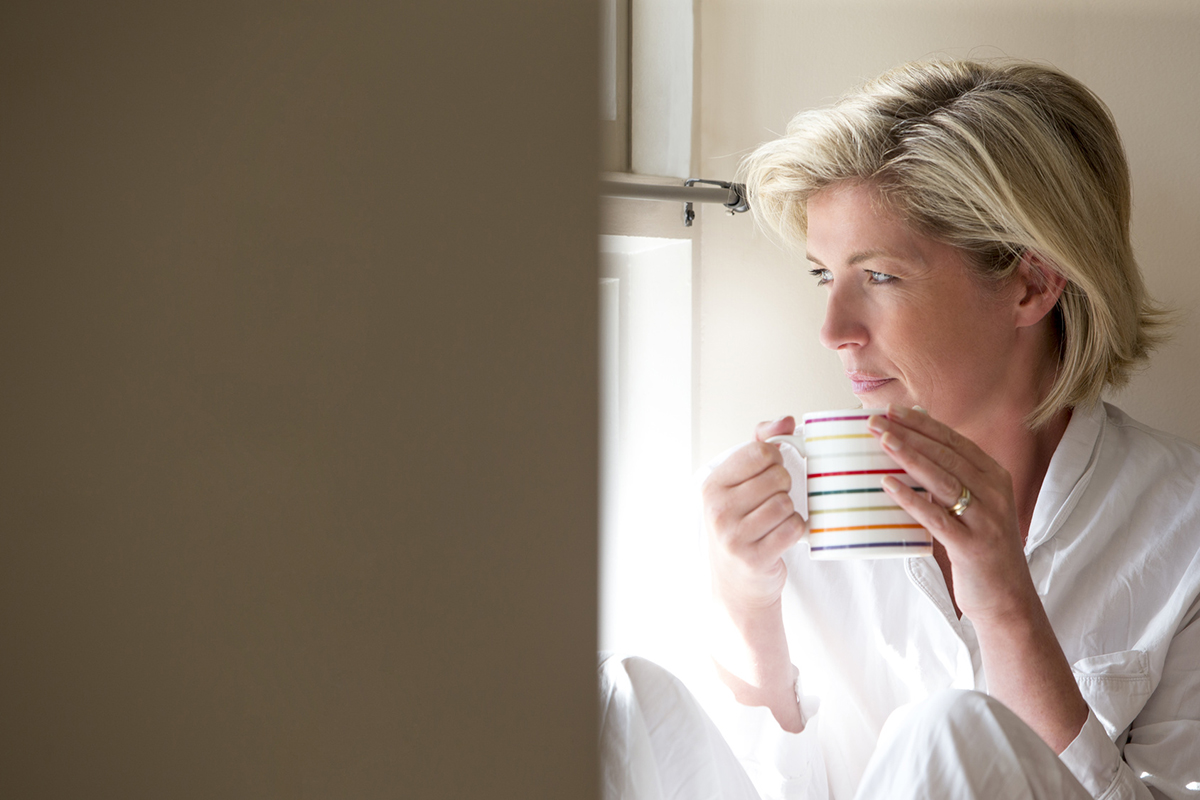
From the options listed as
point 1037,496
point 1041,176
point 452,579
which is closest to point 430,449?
point 452,579

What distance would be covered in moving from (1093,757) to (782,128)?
920 millimetres

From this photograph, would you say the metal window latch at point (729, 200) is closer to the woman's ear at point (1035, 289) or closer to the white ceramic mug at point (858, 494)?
the woman's ear at point (1035, 289)

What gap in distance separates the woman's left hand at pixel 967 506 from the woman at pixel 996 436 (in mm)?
20

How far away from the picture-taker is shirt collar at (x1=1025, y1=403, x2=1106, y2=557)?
1.08m

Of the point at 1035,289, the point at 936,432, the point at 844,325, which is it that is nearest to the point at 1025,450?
the point at 1035,289

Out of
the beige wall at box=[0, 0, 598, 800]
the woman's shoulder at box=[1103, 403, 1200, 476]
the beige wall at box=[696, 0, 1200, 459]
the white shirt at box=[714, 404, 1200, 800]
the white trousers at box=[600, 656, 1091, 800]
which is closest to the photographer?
the beige wall at box=[0, 0, 598, 800]

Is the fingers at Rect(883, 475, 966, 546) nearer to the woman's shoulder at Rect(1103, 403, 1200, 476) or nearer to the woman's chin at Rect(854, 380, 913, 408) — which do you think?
the woman's chin at Rect(854, 380, 913, 408)

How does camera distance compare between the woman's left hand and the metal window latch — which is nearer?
the woman's left hand

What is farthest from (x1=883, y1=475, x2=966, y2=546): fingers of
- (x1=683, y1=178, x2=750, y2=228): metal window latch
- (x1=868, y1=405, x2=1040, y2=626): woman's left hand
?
(x1=683, y1=178, x2=750, y2=228): metal window latch

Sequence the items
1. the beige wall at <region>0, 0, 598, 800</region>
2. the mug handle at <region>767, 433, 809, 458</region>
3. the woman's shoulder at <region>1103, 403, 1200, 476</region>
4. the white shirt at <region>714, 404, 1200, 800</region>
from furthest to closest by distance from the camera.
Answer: the woman's shoulder at <region>1103, 403, 1200, 476</region> → the white shirt at <region>714, 404, 1200, 800</region> → the mug handle at <region>767, 433, 809, 458</region> → the beige wall at <region>0, 0, 598, 800</region>

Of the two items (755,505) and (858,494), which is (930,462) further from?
(755,505)

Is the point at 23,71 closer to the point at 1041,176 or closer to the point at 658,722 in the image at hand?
the point at 658,722

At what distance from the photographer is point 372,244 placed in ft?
0.50

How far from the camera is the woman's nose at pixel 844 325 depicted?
1033 millimetres
